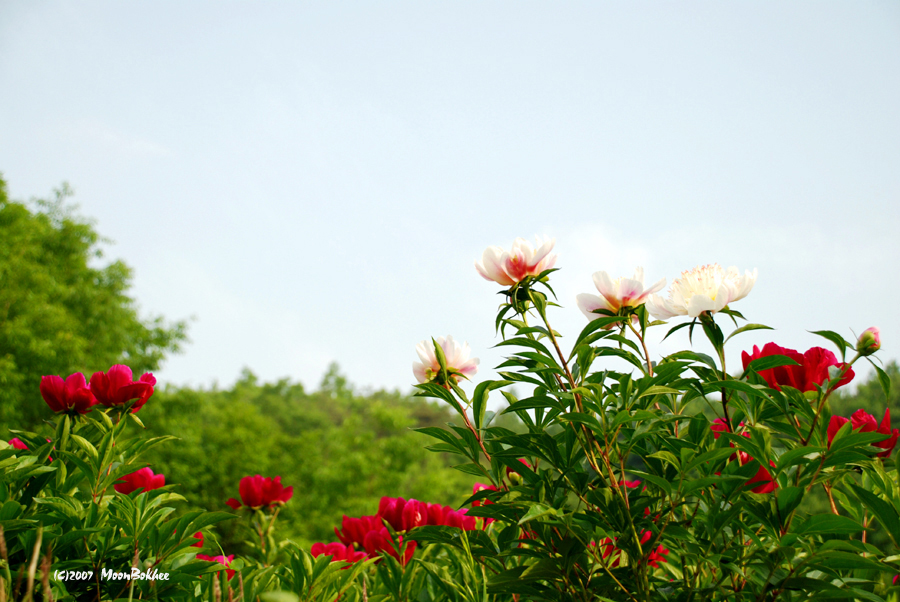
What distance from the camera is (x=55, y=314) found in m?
12.8

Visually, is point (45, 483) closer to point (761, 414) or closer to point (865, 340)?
point (761, 414)

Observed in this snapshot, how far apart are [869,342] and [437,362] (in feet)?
3.00

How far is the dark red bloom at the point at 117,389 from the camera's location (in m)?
1.54

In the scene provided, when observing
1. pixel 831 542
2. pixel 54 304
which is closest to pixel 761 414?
pixel 831 542

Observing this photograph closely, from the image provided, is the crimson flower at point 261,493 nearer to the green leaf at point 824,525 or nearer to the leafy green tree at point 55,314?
the green leaf at point 824,525

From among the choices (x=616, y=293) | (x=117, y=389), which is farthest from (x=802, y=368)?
(x=117, y=389)

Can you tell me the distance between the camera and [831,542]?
34.7 inches

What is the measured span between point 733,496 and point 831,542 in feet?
0.56

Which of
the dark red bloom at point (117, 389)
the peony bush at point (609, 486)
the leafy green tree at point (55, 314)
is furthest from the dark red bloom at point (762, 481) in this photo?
the leafy green tree at point (55, 314)

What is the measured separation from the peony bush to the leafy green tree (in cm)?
1284

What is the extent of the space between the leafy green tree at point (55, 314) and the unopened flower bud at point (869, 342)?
551 inches

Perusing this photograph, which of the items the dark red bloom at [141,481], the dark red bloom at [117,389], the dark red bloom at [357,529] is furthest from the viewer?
the dark red bloom at [357,529]

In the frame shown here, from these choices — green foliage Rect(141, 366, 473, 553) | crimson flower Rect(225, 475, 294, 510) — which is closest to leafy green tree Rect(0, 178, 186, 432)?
green foliage Rect(141, 366, 473, 553)

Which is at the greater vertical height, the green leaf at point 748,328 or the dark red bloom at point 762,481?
the green leaf at point 748,328
